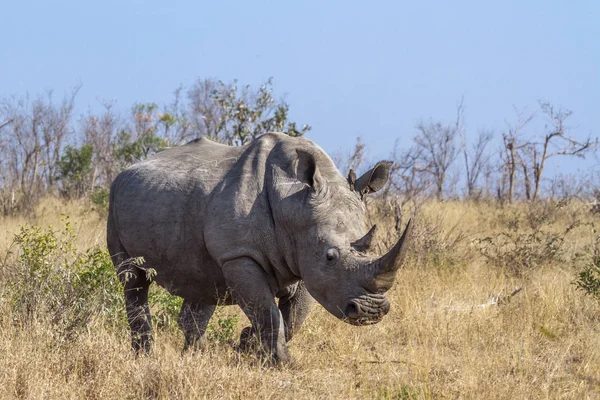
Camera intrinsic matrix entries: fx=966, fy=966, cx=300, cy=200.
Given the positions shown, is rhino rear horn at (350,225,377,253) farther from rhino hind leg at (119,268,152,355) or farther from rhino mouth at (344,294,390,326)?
rhino hind leg at (119,268,152,355)

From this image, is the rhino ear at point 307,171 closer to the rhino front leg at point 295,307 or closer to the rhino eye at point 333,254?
the rhino eye at point 333,254

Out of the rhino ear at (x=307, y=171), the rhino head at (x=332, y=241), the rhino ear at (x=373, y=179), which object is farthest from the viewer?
the rhino ear at (x=373, y=179)

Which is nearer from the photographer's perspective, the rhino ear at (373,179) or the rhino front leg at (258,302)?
the rhino front leg at (258,302)

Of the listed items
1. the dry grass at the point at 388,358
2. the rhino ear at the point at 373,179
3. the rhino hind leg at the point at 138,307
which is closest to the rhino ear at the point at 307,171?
the rhino ear at the point at 373,179

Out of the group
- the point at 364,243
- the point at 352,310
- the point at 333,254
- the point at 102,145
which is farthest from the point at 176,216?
the point at 102,145

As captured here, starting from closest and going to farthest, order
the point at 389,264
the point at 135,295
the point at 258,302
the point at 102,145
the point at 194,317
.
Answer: the point at 389,264
the point at 258,302
the point at 194,317
the point at 135,295
the point at 102,145

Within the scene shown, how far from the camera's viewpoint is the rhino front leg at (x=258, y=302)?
607 cm

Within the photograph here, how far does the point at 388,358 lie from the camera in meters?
6.07

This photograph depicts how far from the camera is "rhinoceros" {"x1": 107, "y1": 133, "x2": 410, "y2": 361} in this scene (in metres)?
6.01

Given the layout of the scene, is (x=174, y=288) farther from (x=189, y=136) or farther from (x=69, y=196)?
(x=189, y=136)

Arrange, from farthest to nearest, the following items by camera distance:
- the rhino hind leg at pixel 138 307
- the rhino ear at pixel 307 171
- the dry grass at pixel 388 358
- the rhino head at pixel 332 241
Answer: the rhino hind leg at pixel 138 307 → the rhino ear at pixel 307 171 → the rhino head at pixel 332 241 → the dry grass at pixel 388 358

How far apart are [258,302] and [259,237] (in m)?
0.44

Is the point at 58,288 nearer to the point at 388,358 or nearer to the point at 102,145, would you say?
the point at 388,358

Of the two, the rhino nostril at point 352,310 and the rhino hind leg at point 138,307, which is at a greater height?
the rhino nostril at point 352,310
